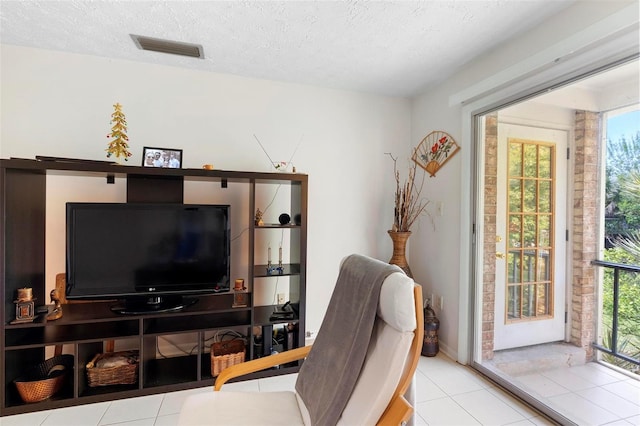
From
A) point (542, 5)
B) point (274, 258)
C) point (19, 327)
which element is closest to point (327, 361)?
point (274, 258)

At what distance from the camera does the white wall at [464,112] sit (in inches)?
64.2

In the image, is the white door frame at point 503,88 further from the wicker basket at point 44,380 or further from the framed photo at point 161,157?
the wicker basket at point 44,380

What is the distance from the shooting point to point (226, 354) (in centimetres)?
229

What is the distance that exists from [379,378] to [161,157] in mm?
2102

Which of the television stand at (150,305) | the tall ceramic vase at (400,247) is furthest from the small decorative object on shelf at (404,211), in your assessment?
the television stand at (150,305)

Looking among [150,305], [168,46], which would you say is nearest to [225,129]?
[168,46]

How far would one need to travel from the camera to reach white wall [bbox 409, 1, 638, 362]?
5.35 ft

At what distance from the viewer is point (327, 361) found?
4.51 ft

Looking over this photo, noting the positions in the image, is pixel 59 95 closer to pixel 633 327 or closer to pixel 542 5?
pixel 542 5

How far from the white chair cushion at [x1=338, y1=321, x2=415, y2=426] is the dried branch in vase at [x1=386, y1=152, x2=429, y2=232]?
5.81 ft

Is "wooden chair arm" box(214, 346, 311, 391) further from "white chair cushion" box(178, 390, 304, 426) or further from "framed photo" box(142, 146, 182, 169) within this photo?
"framed photo" box(142, 146, 182, 169)

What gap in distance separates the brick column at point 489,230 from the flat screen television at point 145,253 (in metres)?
2.02

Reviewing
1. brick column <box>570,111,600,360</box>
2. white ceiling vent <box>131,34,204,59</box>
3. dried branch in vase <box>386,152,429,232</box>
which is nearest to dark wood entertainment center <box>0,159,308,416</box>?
white ceiling vent <box>131,34,204,59</box>

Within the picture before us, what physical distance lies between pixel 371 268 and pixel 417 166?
2.08 meters
